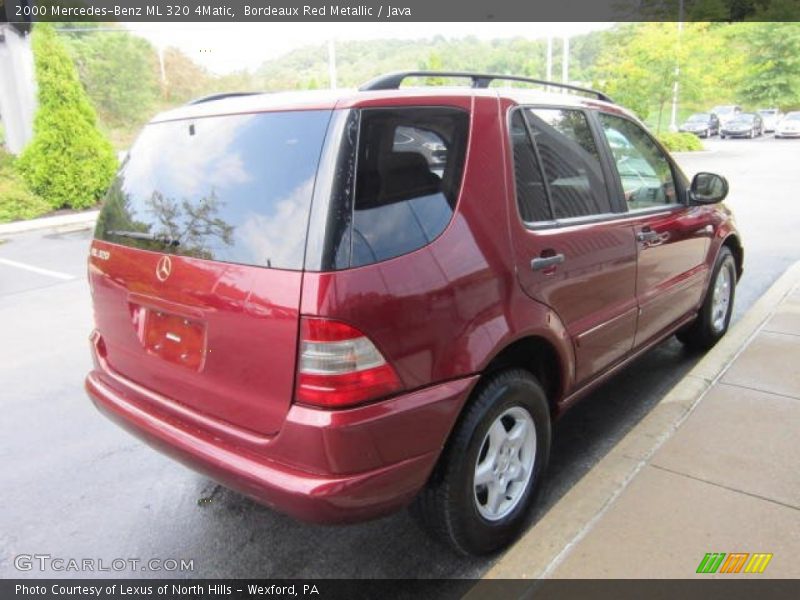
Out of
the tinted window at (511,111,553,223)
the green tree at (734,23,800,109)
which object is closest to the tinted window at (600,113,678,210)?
the tinted window at (511,111,553,223)

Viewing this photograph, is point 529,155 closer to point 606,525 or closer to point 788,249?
point 606,525

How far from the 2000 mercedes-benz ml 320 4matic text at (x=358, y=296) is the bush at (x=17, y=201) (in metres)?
12.0

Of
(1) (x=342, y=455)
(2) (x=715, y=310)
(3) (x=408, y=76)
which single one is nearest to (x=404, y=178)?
(3) (x=408, y=76)

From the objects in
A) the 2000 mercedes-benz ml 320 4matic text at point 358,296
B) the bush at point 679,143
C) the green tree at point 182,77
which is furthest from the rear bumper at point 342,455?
the green tree at point 182,77

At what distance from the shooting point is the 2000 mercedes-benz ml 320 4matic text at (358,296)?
1.95 m

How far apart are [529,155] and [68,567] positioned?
102 inches

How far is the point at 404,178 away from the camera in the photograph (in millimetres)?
2117

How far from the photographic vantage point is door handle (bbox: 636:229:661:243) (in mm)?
3305

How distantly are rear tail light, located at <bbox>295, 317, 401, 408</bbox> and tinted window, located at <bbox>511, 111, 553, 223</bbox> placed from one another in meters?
0.96

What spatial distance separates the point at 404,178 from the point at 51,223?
41.2 ft

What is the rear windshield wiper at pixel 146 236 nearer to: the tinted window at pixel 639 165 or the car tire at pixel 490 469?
the car tire at pixel 490 469

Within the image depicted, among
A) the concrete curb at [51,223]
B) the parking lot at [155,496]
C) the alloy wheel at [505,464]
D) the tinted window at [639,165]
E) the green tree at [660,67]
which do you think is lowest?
the parking lot at [155,496]

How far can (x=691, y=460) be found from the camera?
2.95 meters

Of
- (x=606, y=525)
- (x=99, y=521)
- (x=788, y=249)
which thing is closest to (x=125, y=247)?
(x=99, y=521)
